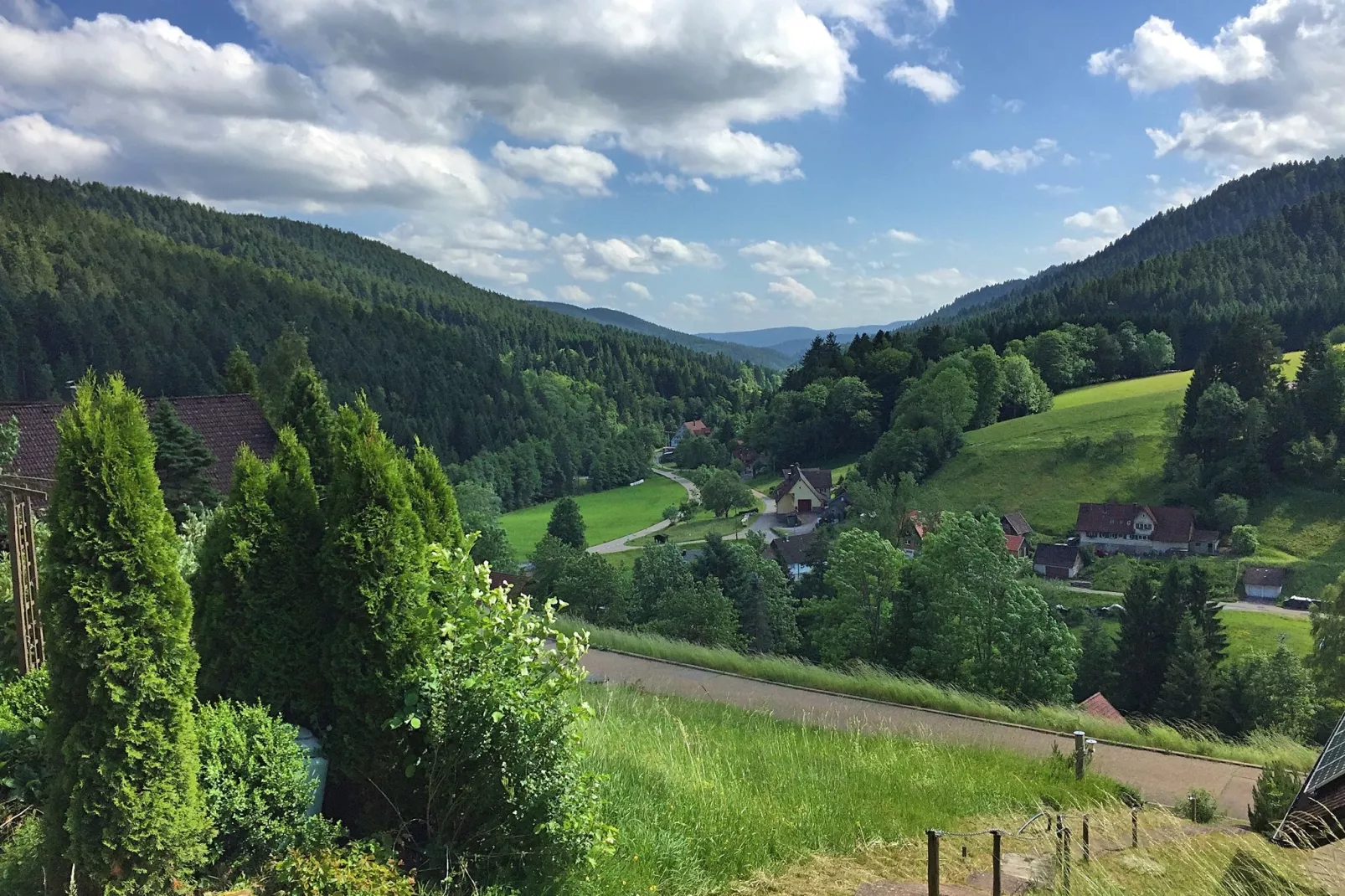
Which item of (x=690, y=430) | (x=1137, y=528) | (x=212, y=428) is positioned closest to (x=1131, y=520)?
(x=1137, y=528)

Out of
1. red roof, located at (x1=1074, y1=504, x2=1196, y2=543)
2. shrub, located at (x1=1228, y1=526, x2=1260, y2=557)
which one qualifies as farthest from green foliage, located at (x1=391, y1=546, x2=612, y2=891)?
shrub, located at (x1=1228, y1=526, x2=1260, y2=557)

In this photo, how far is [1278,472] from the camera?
53.5 meters

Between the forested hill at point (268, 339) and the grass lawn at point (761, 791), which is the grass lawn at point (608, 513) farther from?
the grass lawn at point (761, 791)

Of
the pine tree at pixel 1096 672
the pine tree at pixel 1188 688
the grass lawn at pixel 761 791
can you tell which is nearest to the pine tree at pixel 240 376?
the grass lawn at pixel 761 791

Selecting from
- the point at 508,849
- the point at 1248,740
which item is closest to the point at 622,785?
the point at 508,849

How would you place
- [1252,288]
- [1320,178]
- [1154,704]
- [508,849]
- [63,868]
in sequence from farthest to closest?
[1320,178] → [1252,288] → [1154,704] → [508,849] → [63,868]

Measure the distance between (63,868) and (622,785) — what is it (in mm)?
3340

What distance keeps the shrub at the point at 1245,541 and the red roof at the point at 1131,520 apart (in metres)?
2.62

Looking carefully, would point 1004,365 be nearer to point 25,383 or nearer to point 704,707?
point 704,707

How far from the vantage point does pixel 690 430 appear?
126938 millimetres

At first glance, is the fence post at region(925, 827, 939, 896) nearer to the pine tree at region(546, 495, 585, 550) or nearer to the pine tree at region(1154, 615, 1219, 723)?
the pine tree at region(1154, 615, 1219, 723)

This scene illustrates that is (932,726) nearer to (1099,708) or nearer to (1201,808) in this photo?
(1201,808)

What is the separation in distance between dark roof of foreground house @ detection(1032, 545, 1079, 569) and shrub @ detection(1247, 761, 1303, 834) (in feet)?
149

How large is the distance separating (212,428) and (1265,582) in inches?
1960
